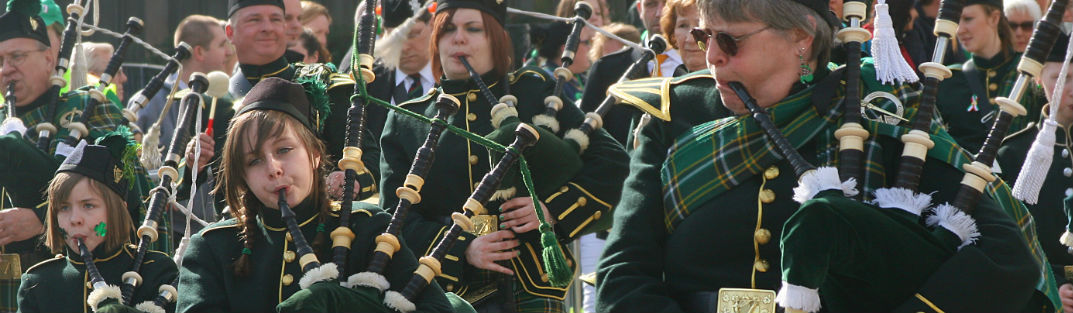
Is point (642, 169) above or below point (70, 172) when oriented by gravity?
above

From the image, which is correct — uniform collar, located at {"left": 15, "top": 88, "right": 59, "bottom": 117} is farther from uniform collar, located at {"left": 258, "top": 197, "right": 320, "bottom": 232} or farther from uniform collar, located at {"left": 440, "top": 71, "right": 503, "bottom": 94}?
uniform collar, located at {"left": 258, "top": 197, "right": 320, "bottom": 232}

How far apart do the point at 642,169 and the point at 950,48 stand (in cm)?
497

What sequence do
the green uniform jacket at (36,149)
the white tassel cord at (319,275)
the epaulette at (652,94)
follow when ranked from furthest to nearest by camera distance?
1. the green uniform jacket at (36,149)
2. the white tassel cord at (319,275)
3. the epaulette at (652,94)

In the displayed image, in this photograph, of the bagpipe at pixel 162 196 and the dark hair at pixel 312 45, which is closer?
the bagpipe at pixel 162 196

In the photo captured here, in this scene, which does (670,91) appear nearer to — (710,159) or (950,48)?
(710,159)

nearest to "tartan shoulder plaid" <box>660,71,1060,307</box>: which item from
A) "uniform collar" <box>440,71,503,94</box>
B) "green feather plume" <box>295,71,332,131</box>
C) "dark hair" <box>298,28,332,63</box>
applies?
"green feather plume" <box>295,71,332,131</box>

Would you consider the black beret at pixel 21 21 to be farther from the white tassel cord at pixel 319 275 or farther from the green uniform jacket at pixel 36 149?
the white tassel cord at pixel 319 275

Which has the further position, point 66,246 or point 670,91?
point 66,246

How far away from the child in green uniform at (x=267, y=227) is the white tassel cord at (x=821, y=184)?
4.35 feet

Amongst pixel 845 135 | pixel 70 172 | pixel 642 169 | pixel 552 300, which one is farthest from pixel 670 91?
pixel 70 172

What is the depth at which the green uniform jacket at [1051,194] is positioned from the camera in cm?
568

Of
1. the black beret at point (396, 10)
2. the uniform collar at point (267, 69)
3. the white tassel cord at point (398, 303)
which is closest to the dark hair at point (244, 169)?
the white tassel cord at point (398, 303)

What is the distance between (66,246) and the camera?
19.0 ft

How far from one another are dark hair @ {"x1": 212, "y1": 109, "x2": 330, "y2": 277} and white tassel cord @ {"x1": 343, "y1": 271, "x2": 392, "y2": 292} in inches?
10.2
